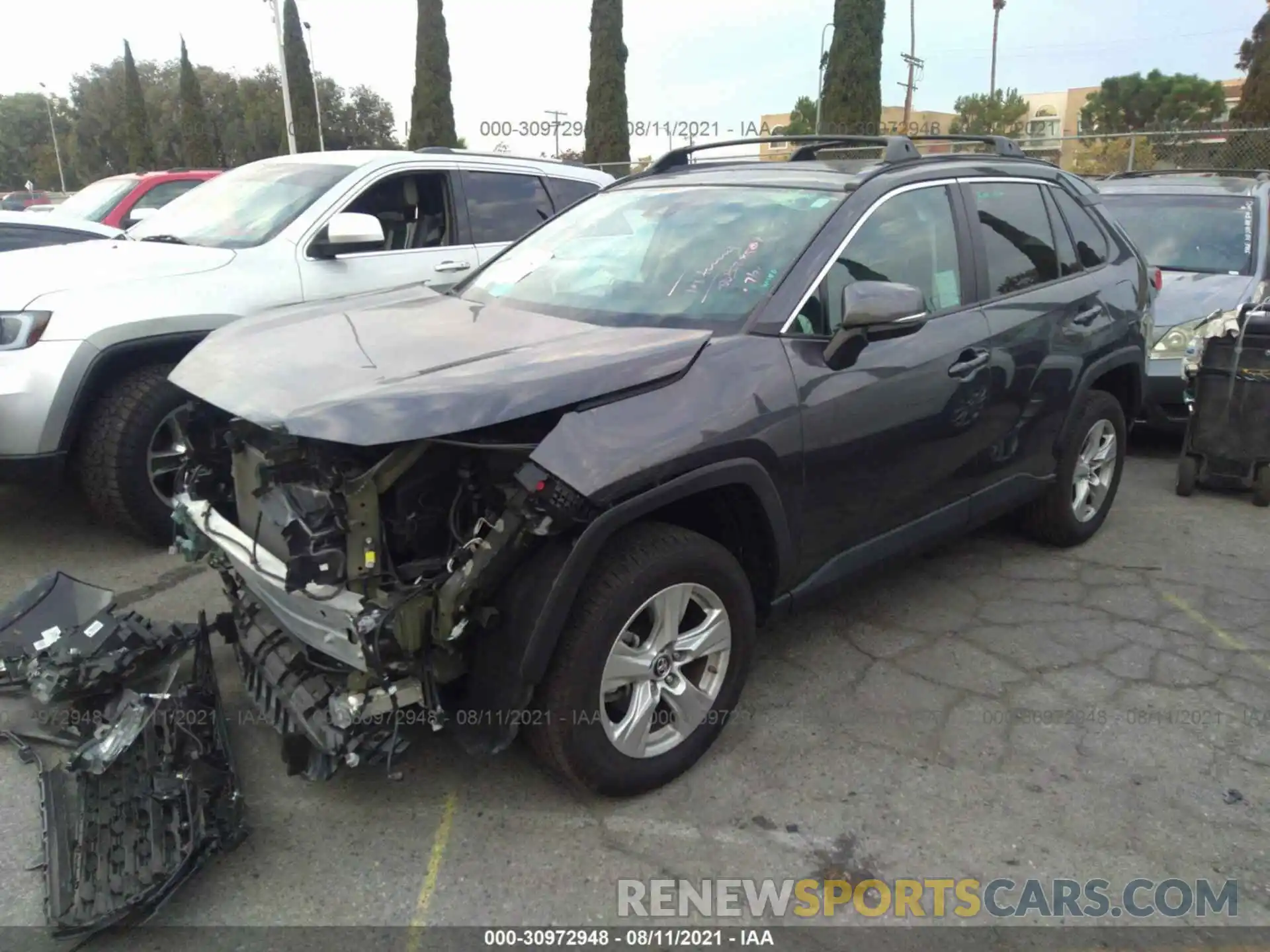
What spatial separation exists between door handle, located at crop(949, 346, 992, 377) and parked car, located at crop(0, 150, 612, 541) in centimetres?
217

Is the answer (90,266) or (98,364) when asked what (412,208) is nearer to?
(90,266)

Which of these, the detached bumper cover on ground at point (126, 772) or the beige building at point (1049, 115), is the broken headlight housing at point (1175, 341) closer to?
the detached bumper cover on ground at point (126, 772)

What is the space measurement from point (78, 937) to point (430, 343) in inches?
70.0

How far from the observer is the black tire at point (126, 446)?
4281 millimetres

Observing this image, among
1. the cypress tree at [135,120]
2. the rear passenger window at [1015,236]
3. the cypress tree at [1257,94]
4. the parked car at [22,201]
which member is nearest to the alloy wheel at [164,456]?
the rear passenger window at [1015,236]

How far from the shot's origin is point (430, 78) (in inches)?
1008

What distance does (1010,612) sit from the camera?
4051 mm

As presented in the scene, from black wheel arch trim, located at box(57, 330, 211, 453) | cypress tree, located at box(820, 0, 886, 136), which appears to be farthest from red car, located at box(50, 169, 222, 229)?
cypress tree, located at box(820, 0, 886, 136)

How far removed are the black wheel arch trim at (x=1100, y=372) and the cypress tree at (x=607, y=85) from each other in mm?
19160

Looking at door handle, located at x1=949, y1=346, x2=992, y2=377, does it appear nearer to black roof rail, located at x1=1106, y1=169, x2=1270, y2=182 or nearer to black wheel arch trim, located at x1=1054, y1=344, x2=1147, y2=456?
black wheel arch trim, located at x1=1054, y1=344, x2=1147, y2=456

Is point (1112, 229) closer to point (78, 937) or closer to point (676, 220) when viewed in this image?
point (676, 220)

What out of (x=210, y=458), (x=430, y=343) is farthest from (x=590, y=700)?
(x=210, y=458)

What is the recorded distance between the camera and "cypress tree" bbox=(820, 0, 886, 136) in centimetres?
1988

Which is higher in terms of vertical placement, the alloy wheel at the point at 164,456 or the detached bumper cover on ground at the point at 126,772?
the alloy wheel at the point at 164,456
